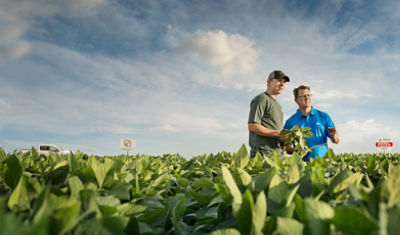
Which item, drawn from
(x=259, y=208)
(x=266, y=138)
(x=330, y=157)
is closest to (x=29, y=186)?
(x=259, y=208)

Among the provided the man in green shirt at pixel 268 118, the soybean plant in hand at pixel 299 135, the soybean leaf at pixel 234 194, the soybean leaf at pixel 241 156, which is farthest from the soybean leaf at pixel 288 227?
the man in green shirt at pixel 268 118

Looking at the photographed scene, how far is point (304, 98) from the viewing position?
304 inches

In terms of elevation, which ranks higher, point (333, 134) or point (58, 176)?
point (333, 134)

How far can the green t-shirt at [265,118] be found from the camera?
252 inches

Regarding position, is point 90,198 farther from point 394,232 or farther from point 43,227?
point 394,232

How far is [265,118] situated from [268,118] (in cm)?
7

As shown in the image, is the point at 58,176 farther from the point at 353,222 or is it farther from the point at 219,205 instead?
the point at 353,222

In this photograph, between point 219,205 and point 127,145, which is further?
point 127,145

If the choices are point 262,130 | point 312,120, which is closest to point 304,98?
point 312,120

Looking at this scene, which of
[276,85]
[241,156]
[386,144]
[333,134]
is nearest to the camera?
[241,156]

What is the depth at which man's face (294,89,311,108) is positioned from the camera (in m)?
7.73

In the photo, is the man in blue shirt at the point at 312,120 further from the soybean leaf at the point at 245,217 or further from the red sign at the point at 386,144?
the red sign at the point at 386,144

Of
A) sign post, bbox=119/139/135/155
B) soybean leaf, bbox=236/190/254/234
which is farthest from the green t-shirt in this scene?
sign post, bbox=119/139/135/155

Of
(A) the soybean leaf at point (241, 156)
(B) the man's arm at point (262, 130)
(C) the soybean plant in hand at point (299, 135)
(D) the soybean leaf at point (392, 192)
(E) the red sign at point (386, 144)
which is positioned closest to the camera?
(D) the soybean leaf at point (392, 192)
